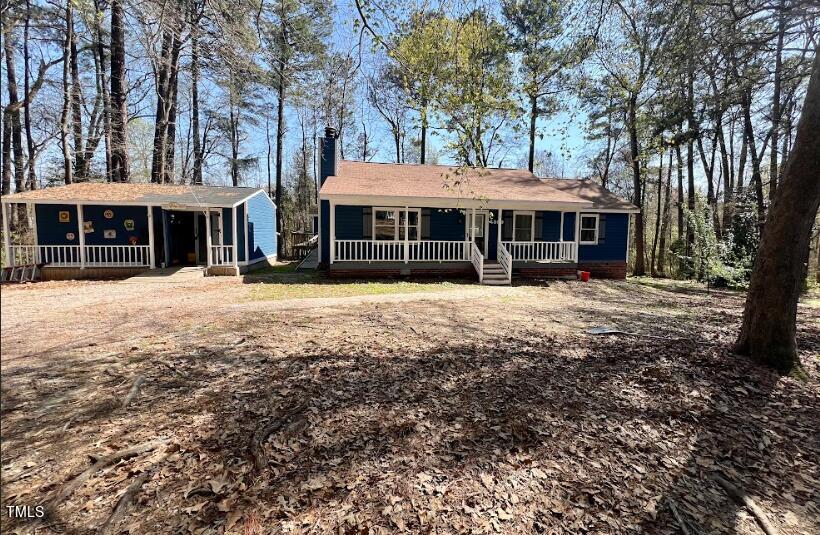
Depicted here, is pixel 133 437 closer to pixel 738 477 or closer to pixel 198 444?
pixel 198 444

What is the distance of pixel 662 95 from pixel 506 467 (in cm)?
838

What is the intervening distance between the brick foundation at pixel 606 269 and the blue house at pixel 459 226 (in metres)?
0.04

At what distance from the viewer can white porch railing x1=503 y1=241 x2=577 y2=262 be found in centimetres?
1350

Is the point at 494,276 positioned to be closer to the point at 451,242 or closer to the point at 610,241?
the point at 451,242

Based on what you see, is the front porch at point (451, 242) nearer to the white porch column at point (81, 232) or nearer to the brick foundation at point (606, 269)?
the brick foundation at point (606, 269)

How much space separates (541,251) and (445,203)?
14.0 ft

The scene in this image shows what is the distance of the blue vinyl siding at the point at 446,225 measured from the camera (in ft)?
45.3

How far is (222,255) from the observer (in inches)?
519

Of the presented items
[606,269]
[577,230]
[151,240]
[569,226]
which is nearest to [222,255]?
[151,240]

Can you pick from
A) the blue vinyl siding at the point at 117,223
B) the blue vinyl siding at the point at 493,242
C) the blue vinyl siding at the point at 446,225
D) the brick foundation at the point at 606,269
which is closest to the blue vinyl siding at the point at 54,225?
the blue vinyl siding at the point at 117,223

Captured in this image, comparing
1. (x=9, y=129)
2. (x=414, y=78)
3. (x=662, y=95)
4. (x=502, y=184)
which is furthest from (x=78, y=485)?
(x=9, y=129)

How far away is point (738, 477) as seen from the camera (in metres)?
2.65

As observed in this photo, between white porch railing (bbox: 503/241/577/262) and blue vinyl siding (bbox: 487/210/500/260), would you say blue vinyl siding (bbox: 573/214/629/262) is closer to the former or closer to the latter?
white porch railing (bbox: 503/241/577/262)

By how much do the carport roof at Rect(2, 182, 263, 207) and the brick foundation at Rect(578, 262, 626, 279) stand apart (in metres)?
13.7
